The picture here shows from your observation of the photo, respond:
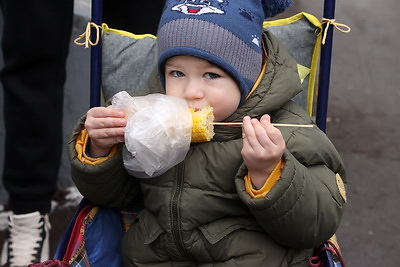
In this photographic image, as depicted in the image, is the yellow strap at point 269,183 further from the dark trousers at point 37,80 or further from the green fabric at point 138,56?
the dark trousers at point 37,80

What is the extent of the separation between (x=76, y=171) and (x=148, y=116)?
1.11ft

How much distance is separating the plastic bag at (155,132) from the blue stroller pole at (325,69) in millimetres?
614

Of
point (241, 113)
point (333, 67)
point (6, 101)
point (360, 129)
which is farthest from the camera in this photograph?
point (333, 67)

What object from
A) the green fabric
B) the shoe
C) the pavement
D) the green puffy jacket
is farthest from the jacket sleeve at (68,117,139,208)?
the pavement

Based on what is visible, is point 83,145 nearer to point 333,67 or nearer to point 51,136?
point 51,136

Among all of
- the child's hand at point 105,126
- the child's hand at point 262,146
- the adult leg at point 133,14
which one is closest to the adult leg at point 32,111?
the adult leg at point 133,14

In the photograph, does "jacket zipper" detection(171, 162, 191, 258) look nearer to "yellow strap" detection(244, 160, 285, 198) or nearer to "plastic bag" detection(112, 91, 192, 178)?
"plastic bag" detection(112, 91, 192, 178)

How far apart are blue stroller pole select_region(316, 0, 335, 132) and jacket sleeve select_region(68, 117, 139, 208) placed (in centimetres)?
66

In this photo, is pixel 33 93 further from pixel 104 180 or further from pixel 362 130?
pixel 362 130

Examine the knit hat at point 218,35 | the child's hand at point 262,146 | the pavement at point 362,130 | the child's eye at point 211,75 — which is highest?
the knit hat at point 218,35

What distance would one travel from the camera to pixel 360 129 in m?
4.67

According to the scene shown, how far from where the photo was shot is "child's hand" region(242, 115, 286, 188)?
1.64 metres

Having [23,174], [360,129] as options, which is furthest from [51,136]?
[360,129]

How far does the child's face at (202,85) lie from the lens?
1.81 meters
